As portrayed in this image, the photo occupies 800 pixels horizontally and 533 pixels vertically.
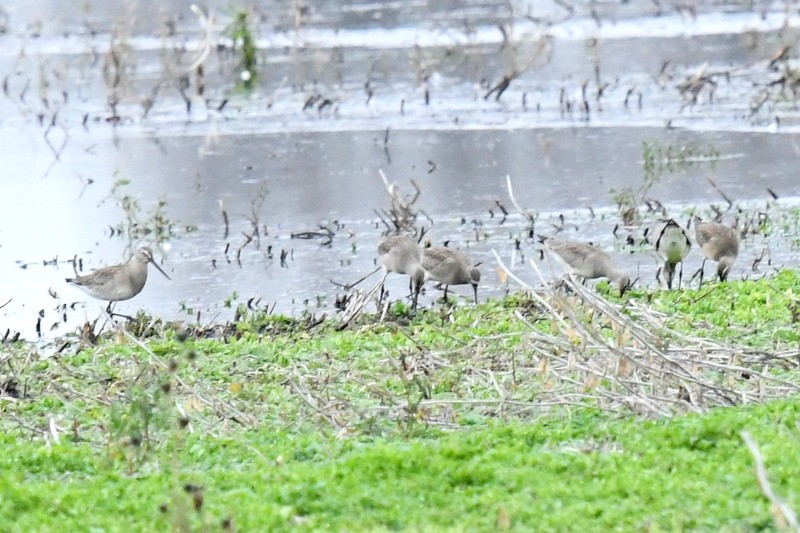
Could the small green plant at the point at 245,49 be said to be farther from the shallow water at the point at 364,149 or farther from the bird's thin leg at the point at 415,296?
the bird's thin leg at the point at 415,296

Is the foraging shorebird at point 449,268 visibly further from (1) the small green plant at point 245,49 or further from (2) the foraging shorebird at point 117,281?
(1) the small green plant at point 245,49

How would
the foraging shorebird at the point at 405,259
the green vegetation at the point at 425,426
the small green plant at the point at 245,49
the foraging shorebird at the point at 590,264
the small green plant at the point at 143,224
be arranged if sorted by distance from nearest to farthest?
1. the green vegetation at the point at 425,426
2. the foraging shorebird at the point at 590,264
3. the foraging shorebird at the point at 405,259
4. the small green plant at the point at 143,224
5. the small green plant at the point at 245,49

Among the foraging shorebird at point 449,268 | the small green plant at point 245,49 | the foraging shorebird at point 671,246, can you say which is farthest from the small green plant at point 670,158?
the small green plant at point 245,49

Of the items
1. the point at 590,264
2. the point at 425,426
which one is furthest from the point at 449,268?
the point at 425,426

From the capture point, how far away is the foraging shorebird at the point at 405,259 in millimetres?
12359

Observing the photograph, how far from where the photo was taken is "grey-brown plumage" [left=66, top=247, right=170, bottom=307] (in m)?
12.5

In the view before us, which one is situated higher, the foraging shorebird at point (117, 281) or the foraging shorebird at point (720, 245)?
the foraging shorebird at point (720, 245)

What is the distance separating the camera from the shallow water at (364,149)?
46.6 feet

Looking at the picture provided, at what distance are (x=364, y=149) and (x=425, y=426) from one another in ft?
40.0

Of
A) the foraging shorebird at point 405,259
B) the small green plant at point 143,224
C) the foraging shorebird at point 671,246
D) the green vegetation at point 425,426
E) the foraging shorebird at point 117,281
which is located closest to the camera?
the green vegetation at point 425,426

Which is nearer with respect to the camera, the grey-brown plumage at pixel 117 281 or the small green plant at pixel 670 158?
the grey-brown plumage at pixel 117 281

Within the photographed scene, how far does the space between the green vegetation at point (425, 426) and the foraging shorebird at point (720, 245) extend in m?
1.15

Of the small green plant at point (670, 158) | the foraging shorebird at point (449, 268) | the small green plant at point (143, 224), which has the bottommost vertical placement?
the small green plant at point (143, 224)

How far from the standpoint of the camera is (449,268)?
40.7ft
